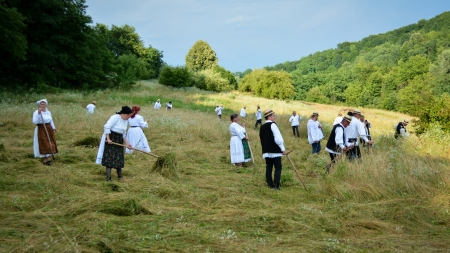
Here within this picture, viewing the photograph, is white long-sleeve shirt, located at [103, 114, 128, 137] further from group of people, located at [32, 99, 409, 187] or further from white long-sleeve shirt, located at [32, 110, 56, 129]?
white long-sleeve shirt, located at [32, 110, 56, 129]

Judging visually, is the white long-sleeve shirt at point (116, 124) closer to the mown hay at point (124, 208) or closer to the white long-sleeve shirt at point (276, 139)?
the mown hay at point (124, 208)

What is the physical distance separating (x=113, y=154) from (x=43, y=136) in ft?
9.75

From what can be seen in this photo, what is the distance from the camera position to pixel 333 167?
25.6 ft

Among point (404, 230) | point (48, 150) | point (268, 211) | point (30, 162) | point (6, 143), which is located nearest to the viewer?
point (404, 230)

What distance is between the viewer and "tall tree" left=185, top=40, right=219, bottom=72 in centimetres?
7706

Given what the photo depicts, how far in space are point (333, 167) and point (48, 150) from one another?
716 centimetres

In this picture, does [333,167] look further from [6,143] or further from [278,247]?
[6,143]

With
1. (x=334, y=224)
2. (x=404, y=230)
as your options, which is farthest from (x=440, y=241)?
(x=334, y=224)

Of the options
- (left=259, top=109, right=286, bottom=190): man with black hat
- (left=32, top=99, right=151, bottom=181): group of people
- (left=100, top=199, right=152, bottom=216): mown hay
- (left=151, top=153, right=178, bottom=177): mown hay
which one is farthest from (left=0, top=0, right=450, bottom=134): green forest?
(left=100, top=199, right=152, bottom=216): mown hay

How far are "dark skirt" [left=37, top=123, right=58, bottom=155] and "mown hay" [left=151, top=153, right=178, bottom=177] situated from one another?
2952mm

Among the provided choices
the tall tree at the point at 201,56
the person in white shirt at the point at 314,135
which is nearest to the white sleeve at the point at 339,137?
the person in white shirt at the point at 314,135

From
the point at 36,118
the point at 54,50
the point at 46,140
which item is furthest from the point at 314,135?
the point at 54,50

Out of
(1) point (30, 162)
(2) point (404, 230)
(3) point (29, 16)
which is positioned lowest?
(2) point (404, 230)

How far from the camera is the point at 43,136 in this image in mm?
9125
